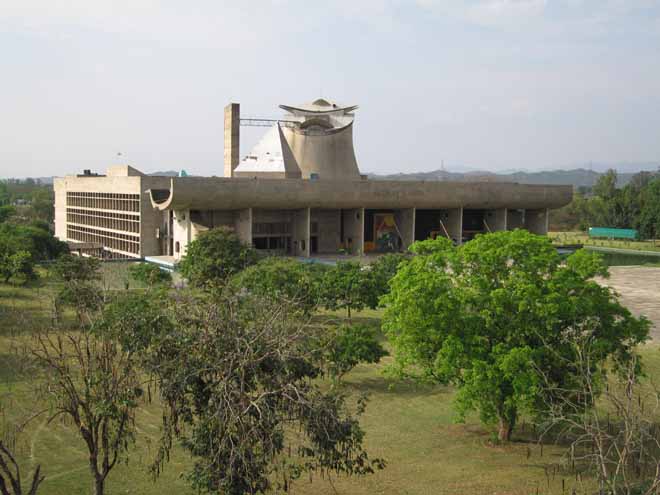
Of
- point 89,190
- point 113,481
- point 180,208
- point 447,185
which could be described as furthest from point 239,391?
point 89,190

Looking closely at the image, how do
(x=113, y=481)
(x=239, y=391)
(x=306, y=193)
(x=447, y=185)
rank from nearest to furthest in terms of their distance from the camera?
(x=239, y=391), (x=113, y=481), (x=306, y=193), (x=447, y=185)

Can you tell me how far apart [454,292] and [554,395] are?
3.12 meters

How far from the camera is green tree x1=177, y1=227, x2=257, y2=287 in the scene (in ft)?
105

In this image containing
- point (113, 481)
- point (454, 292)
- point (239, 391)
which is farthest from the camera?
point (454, 292)

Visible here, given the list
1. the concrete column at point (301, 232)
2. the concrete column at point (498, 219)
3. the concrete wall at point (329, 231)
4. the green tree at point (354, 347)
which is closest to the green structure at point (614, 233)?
the concrete column at point (498, 219)

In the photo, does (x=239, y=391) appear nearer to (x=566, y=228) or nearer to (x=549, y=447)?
(x=549, y=447)

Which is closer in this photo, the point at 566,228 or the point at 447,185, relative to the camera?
the point at 447,185

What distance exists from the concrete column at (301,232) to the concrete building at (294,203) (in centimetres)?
8

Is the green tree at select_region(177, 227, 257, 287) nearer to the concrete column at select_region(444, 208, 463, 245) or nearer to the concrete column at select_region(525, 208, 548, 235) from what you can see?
the concrete column at select_region(444, 208, 463, 245)

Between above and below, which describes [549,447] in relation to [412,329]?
below

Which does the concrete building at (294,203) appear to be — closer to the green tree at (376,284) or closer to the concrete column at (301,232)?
the concrete column at (301,232)

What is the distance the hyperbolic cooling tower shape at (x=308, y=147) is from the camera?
59938 millimetres

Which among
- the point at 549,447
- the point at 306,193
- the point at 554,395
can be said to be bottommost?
the point at 549,447

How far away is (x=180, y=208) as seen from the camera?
49.0 m
